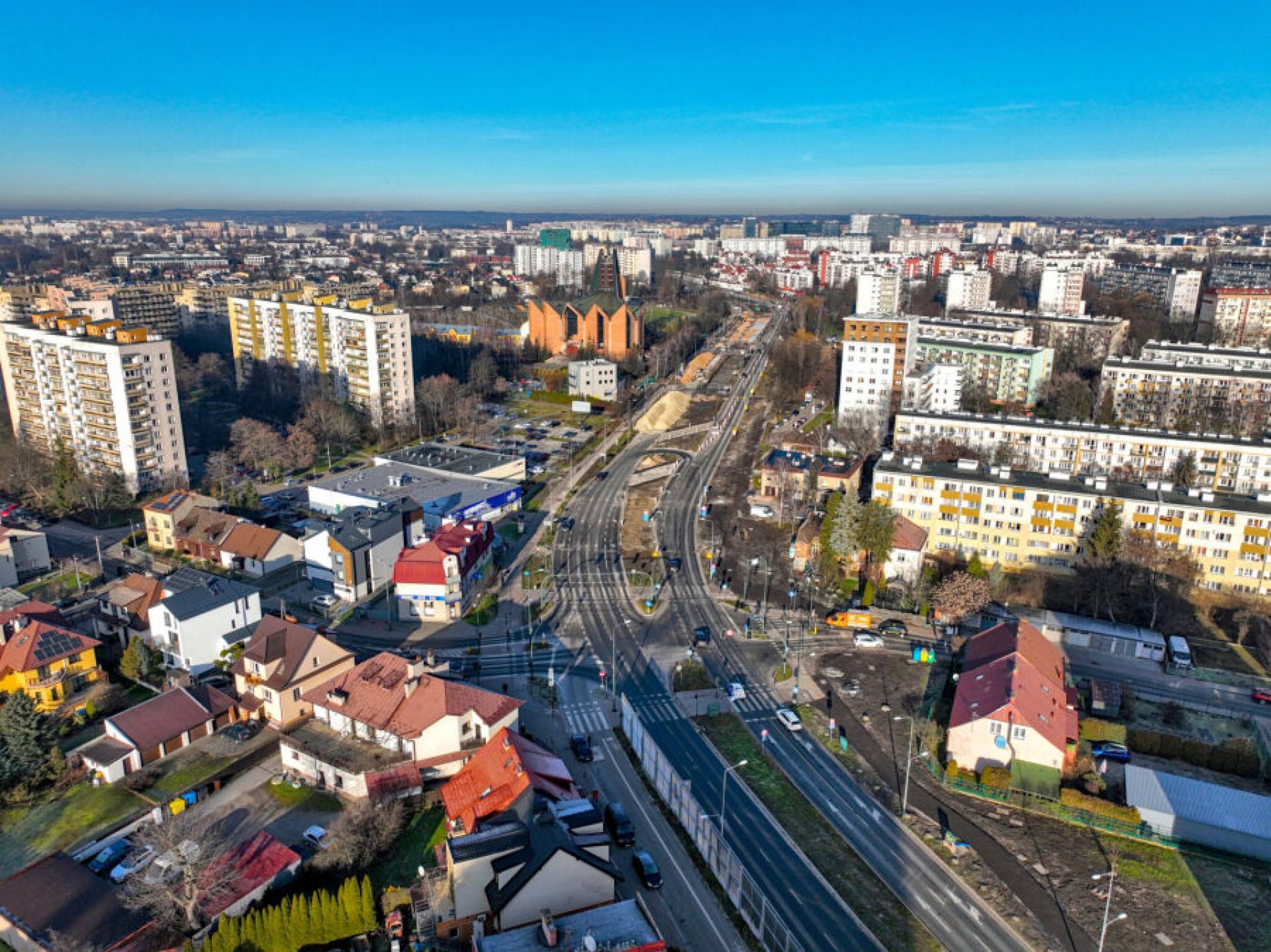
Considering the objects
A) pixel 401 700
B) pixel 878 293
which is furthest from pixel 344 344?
pixel 878 293

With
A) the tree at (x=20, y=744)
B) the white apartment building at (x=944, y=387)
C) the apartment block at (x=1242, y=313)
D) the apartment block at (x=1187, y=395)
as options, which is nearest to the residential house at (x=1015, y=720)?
the tree at (x=20, y=744)

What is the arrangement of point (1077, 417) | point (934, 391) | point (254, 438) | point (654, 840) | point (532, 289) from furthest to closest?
point (532, 289)
point (934, 391)
point (1077, 417)
point (254, 438)
point (654, 840)

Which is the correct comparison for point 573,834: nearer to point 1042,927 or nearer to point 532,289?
point 1042,927

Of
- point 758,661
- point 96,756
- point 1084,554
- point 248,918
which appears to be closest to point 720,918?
point 248,918

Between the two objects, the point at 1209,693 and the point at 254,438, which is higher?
Result: the point at 254,438

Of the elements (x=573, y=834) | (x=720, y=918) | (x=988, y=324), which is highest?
(x=988, y=324)

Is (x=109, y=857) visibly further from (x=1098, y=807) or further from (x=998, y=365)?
(x=998, y=365)

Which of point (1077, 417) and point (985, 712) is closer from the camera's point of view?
point (985, 712)

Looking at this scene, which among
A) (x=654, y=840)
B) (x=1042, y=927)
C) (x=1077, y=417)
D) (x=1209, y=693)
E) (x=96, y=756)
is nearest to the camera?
(x=1042, y=927)
